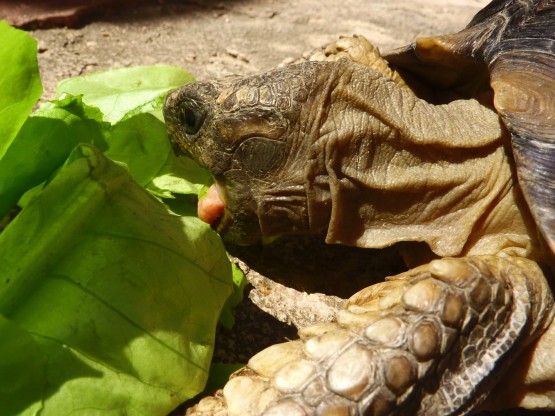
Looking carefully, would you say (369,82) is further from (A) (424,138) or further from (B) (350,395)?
(B) (350,395)

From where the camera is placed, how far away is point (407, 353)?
1.64 metres

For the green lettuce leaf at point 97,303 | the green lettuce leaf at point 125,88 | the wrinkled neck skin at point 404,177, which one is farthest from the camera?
the green lettuce leaf at point 125,88

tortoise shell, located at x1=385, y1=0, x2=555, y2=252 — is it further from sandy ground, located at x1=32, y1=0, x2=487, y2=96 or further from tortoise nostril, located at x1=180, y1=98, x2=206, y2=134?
sandy ground, located at x1=32, y1=0, x2=487, y2=96

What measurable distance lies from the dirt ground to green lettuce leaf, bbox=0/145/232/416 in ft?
1.25

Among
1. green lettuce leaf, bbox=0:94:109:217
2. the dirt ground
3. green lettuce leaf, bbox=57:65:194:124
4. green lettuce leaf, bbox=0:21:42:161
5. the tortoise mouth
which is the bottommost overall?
the dirt ground

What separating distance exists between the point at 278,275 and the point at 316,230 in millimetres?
293

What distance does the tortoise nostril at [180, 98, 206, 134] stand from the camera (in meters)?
2.23

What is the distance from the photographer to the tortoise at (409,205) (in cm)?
165

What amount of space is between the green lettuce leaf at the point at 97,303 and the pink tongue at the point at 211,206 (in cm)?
53

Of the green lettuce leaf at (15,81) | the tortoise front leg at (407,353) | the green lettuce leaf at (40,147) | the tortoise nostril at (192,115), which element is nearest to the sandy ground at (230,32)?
the tortoise nostril at (192,115)

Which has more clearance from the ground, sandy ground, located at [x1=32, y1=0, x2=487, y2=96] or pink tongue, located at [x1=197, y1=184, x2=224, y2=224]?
pink tongue, located at [x1=197, y1=184, x2=224, y2=224]

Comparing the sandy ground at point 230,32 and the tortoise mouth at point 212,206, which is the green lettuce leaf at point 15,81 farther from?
the sandy ground at point 230,32

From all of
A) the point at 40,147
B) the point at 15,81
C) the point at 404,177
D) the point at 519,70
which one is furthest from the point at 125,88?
the point at 519,70

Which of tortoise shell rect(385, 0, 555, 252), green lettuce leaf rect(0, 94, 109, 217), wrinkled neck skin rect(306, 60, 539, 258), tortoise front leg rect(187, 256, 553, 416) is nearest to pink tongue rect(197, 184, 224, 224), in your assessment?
wrinkled neck skin rect(306, 60, 539, 258)
